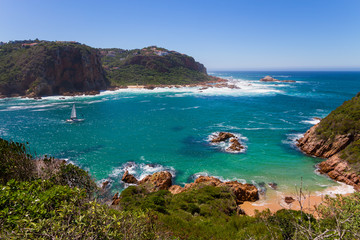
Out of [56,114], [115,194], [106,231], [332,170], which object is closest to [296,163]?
[332,170]

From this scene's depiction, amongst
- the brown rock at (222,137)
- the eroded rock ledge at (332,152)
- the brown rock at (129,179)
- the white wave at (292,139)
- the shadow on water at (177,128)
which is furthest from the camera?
the shadow on water at (177,128)

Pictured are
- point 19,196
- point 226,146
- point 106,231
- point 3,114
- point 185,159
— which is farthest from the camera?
point 3,114

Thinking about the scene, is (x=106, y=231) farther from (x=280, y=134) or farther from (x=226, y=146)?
(x=280, y=134)

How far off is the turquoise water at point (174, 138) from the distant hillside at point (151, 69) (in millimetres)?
69735

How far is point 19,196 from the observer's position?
8.53m

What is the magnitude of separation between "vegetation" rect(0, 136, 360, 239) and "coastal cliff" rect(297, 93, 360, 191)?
1113 cm

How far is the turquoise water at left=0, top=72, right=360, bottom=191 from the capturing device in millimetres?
28406

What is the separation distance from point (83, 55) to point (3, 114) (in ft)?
168

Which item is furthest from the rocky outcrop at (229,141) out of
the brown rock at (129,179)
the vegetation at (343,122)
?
the brown rock at (129,179)

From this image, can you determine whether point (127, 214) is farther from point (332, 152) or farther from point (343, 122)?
point (343, 122)

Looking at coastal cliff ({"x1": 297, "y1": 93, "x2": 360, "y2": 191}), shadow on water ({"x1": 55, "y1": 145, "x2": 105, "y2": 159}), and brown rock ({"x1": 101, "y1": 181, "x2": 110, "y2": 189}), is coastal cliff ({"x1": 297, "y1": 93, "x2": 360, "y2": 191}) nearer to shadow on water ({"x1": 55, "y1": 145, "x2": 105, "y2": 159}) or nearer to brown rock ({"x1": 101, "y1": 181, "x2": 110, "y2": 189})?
brown rock ({"x1": 101, "y1": 181, "x2": 110, "y2": 189})

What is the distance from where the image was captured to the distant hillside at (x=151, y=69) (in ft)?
440

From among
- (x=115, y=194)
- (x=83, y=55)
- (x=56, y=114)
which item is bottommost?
(x=115, y=194)

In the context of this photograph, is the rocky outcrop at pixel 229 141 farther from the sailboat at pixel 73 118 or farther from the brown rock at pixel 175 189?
the sailboat at pixel 73 118
